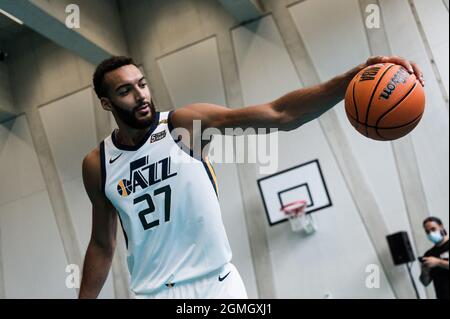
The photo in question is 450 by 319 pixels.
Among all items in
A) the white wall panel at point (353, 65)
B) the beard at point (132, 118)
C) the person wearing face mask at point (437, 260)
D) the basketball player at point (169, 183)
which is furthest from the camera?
the white wall panel at point (353, 65)

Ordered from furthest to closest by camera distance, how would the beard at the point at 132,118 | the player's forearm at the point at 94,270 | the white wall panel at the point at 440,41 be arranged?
1. the white wall panel at the point at 440,41
2. the player's forearm at the point at 94,270
3. the beard at the point at 132,118

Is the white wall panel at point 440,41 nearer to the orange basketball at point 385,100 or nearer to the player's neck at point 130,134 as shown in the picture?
the orange basketball at point 385,100

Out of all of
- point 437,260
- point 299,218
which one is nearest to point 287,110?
point 437,260

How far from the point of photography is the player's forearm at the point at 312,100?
8.33 ft

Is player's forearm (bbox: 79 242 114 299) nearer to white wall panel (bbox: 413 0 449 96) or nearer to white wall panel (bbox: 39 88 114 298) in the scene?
white wall panel (bbox: 39 88 114 298)

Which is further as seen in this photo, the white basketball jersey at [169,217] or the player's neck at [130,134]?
the player's neck at [130,134]

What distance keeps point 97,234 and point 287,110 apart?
3.99ft

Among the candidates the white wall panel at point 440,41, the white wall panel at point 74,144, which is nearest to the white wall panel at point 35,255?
the white wall panel at point 74,144

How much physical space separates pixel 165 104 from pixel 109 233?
7327mm

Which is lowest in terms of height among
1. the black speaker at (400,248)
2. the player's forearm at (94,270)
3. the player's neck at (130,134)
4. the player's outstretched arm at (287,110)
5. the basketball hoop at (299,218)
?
the black speaker at (400,248)

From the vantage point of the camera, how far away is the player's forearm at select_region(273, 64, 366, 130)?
8.33ft

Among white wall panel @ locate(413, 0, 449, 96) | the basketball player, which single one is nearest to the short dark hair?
the basketball player

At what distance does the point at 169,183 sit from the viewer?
2762mm

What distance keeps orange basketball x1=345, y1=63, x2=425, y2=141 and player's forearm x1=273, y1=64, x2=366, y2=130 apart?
49mm
